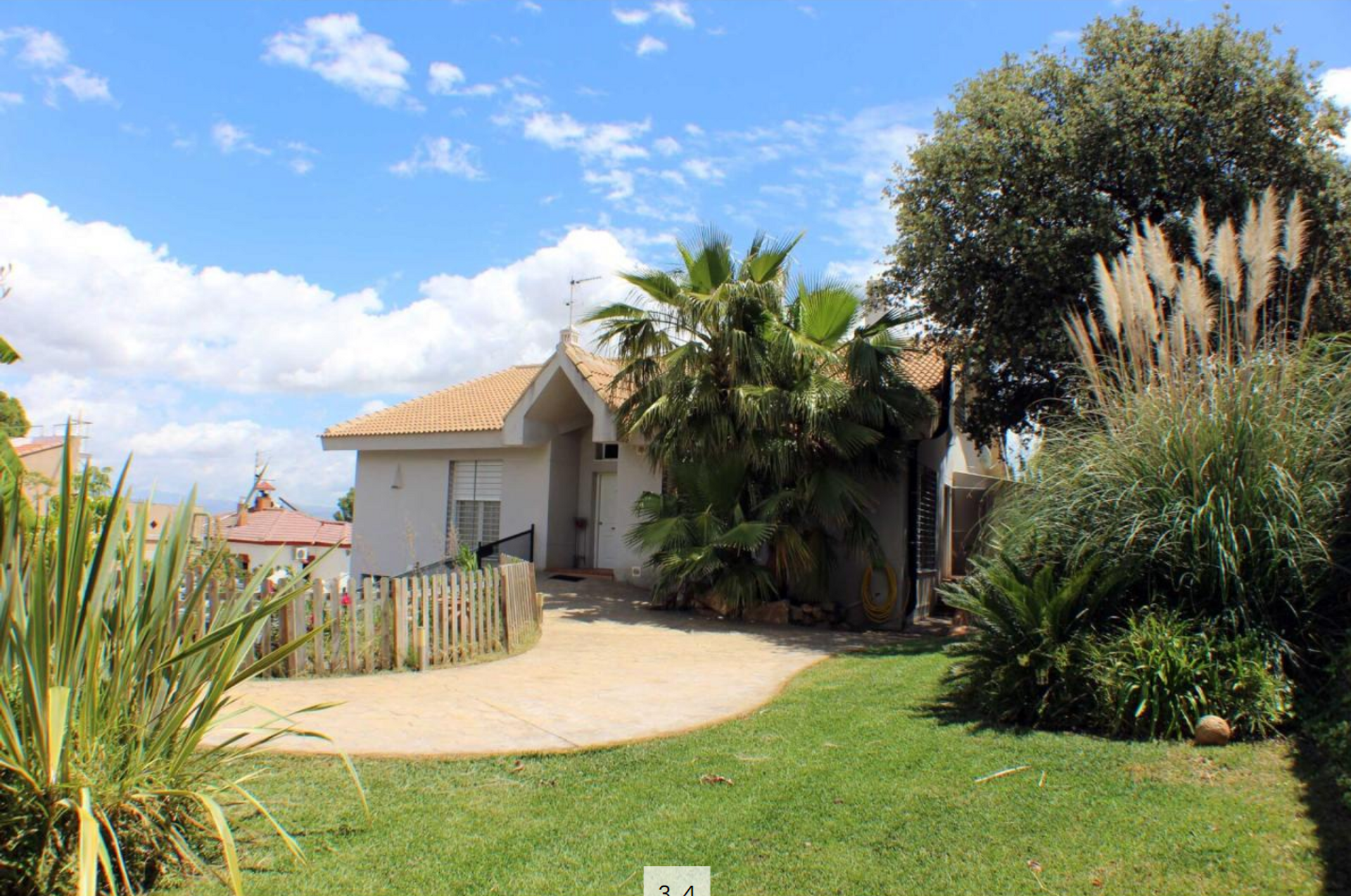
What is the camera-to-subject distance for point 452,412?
21.0 metres

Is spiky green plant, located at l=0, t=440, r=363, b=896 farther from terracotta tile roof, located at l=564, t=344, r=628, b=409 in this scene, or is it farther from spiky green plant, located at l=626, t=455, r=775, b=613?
terracotta tile roof, located at l=564, t=344, r=628, b=409

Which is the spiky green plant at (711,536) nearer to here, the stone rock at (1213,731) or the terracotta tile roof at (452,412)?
the terracotta tile roof at (452,412)

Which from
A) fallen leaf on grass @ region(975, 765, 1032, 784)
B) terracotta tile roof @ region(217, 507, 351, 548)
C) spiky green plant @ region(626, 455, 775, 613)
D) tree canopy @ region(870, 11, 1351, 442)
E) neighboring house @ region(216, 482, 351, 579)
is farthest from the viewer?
terracotta tile roof @ region(217, 507, 351, 548)

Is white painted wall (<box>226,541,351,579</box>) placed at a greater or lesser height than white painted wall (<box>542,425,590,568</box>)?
lesser

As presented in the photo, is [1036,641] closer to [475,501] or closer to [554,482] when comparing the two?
[554,482]

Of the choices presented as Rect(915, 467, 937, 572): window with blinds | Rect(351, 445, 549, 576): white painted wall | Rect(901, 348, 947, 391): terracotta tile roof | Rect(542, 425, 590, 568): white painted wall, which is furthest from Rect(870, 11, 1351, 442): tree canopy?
Rect(351, 445, 549, 576): white painted wall

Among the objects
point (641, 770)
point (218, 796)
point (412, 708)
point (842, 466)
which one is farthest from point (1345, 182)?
point (218, 796)

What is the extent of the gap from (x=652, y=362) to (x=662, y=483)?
290 centimetres

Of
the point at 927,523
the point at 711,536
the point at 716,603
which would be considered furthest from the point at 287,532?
the point at 927,523

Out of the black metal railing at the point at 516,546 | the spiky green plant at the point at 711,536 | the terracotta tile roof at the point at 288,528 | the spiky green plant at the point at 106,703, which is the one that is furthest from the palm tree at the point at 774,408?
the terracotta tile roof at the point at 288,528

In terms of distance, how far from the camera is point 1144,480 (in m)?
6.50

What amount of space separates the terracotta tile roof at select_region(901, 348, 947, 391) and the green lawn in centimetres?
942

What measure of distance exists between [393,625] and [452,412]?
12.2 m

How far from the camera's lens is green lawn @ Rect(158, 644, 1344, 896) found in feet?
13.2
